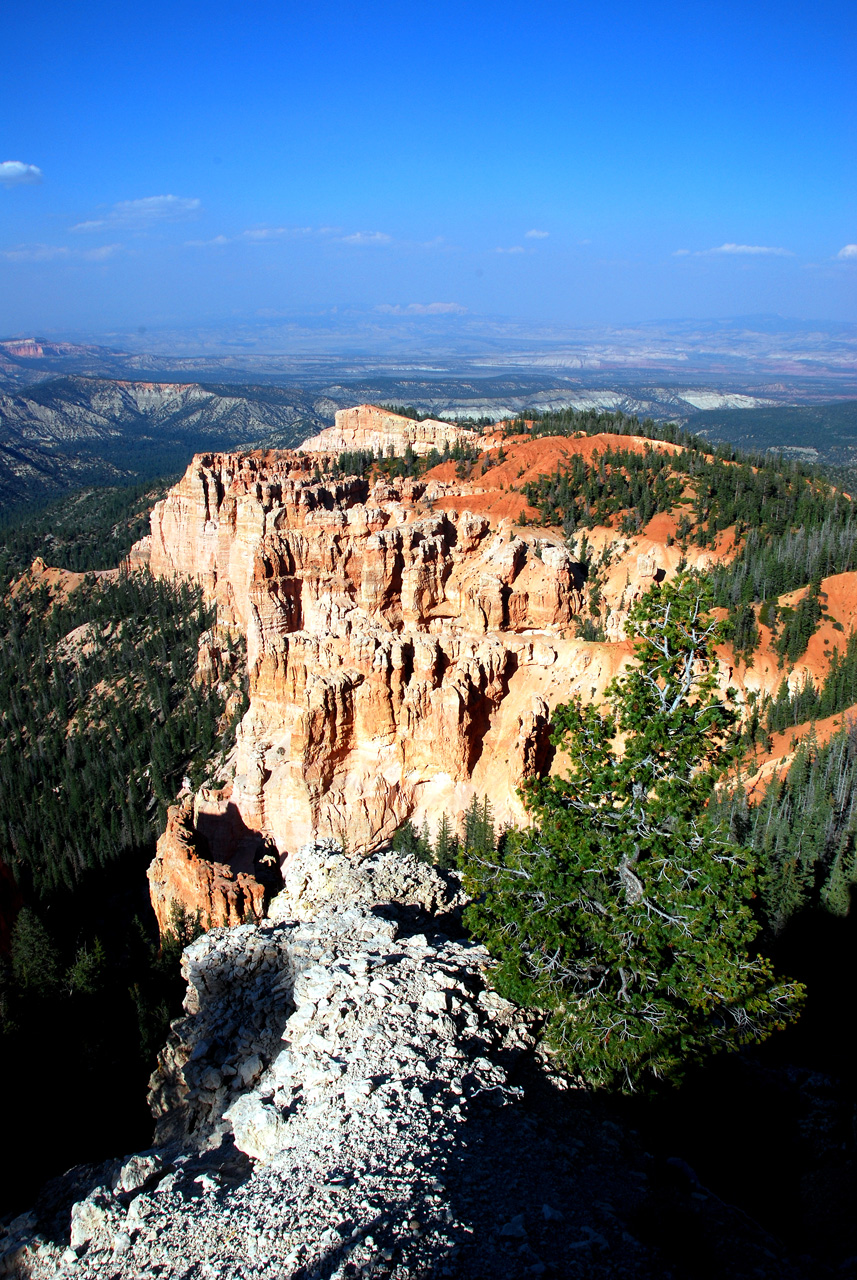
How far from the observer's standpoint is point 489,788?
29234mm

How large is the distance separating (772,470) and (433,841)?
69021 millimetres

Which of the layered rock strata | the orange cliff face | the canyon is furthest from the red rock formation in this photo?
the layered rock strata

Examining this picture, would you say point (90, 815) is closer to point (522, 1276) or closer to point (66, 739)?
point (66, 739)

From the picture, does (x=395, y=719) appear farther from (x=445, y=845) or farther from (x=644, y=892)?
(x=644, y=892)

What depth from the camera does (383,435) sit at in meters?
116

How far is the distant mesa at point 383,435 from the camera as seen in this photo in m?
107

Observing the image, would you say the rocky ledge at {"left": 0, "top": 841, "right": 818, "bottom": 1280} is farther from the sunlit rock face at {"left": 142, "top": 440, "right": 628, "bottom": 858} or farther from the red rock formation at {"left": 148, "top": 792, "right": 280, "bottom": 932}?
the sunlit rock face at {"left": 142, "top": 440, "right": 628, "bottom": 858}

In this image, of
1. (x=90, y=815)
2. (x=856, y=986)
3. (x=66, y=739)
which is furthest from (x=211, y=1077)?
(x=66, y=739)

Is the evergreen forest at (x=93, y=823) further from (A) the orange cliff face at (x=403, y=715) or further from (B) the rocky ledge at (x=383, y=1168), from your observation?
(A) the orange cliff face at (x=403, y=715)

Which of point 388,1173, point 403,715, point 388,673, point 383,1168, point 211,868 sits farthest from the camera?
point 403,715

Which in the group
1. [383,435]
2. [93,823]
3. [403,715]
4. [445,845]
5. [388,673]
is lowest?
[93,823]

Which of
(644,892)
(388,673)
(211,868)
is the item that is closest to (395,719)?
(388,673)

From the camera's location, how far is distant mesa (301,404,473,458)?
107062 millimetres

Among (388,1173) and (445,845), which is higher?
(388,1173)
